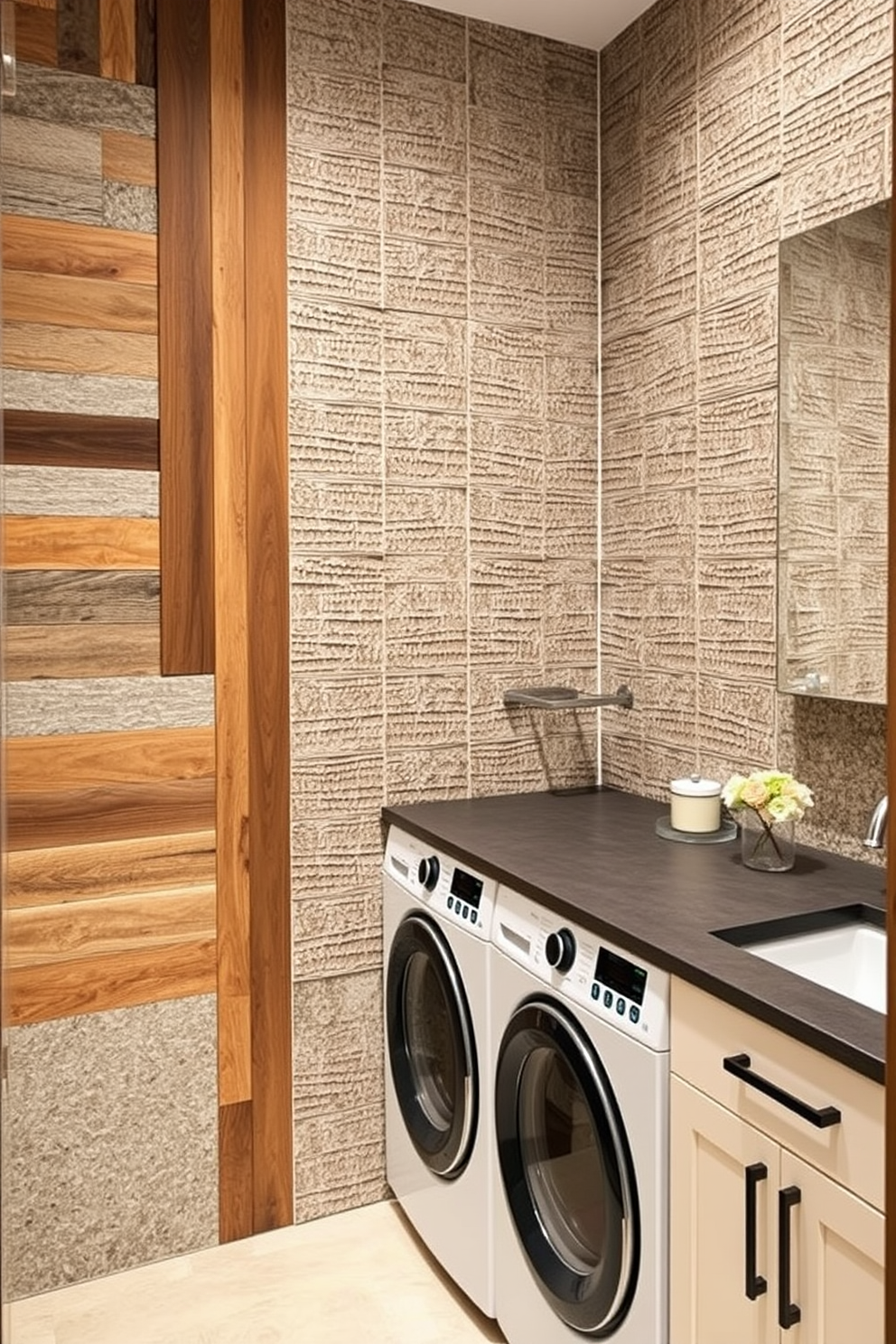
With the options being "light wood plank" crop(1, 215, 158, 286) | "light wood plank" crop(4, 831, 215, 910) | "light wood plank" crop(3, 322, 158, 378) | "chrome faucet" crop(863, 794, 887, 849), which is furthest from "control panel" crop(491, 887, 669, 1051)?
"light wood plank" crop(1, 215, 158, 286)

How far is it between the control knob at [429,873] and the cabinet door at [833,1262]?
1036 millimetres

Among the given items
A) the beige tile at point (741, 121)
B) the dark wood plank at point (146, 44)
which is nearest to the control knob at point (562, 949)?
the beige tile at point (741, 121)

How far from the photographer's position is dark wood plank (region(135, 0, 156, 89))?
221 centimetres

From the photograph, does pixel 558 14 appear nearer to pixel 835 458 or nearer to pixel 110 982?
pixel 835 458

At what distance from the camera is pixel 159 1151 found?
230cm

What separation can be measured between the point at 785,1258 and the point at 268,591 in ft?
5.37

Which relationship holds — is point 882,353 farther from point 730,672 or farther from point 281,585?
point 281,585

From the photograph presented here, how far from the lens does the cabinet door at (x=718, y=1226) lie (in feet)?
4.41

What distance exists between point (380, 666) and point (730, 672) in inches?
31.9

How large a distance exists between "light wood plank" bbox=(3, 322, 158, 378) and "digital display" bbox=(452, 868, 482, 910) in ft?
4.09

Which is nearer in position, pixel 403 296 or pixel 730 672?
pixel 730 672

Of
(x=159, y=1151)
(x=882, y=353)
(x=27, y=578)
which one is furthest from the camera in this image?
(x=159, y=1151)

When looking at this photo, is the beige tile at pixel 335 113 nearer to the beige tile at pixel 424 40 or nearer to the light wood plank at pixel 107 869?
the beige tile at pixel 424 40

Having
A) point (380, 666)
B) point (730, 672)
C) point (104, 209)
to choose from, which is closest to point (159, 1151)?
point (380, 666)
